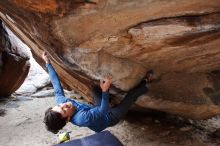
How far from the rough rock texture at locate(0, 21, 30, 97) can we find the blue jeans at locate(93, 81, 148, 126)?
12.4 feet

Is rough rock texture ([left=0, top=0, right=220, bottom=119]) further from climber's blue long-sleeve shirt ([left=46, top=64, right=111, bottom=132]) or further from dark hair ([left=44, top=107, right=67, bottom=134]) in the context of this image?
dark hair ([left=44, top=107, right=67, bottom=134])

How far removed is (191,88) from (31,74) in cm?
716


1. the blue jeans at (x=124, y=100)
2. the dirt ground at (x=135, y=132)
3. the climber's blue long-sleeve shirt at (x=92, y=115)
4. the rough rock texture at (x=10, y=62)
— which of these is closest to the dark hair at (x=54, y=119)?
the climber's blue long-sleeve shirt at (x=92, y=115)

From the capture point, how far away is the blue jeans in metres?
4.84

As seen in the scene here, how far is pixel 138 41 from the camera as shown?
14.5 ft

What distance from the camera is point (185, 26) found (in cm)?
397

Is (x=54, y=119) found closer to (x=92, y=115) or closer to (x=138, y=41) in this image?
(x=92, y=115)

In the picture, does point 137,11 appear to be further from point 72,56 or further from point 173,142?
point 173,142

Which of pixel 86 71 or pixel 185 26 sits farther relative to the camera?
pixel 86 71

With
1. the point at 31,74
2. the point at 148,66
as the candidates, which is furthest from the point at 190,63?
the point at 31,74

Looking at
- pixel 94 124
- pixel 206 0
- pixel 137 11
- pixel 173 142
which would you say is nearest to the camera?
pixel 206 0

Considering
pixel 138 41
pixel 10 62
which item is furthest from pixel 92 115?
pixel 10 62

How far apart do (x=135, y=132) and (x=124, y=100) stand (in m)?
1.61

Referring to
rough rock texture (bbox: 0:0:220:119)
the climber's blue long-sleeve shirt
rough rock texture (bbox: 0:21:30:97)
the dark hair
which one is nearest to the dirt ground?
rough rock texture (bbox: 0:0:220:119)
